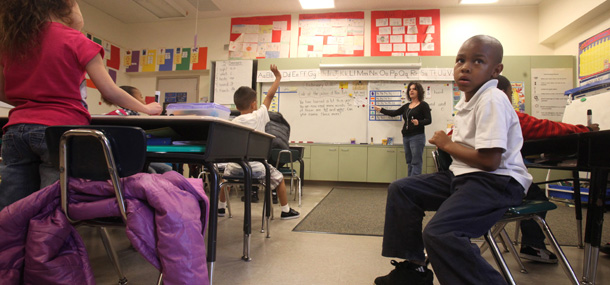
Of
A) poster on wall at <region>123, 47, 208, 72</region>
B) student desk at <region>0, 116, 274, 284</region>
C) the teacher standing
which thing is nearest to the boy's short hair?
student desk at <region>0, 116, 274, 284</region>

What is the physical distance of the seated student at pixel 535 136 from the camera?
1356 mm

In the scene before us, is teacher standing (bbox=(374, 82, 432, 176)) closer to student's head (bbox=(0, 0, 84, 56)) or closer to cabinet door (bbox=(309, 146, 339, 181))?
cabinet door (bbox=(309, 146, 339, 181))

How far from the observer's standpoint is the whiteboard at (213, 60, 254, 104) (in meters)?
5.04

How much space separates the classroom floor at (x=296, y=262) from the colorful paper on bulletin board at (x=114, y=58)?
4.58 metres

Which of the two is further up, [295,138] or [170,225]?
[295,138]

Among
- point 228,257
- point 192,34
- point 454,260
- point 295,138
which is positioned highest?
point 192,34

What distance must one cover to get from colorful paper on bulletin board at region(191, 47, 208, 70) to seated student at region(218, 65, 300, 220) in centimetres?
372

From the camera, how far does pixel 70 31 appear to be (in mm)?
1050

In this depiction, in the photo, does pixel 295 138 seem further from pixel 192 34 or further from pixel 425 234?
pixel 425 234

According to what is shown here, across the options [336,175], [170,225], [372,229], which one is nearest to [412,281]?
[170,225]

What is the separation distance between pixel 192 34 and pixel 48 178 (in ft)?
17.4

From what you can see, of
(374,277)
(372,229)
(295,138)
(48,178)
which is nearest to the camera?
(48,178)

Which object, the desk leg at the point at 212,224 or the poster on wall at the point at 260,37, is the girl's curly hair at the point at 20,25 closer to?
the desk leg at the point at 212,224

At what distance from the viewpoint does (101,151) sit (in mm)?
839
